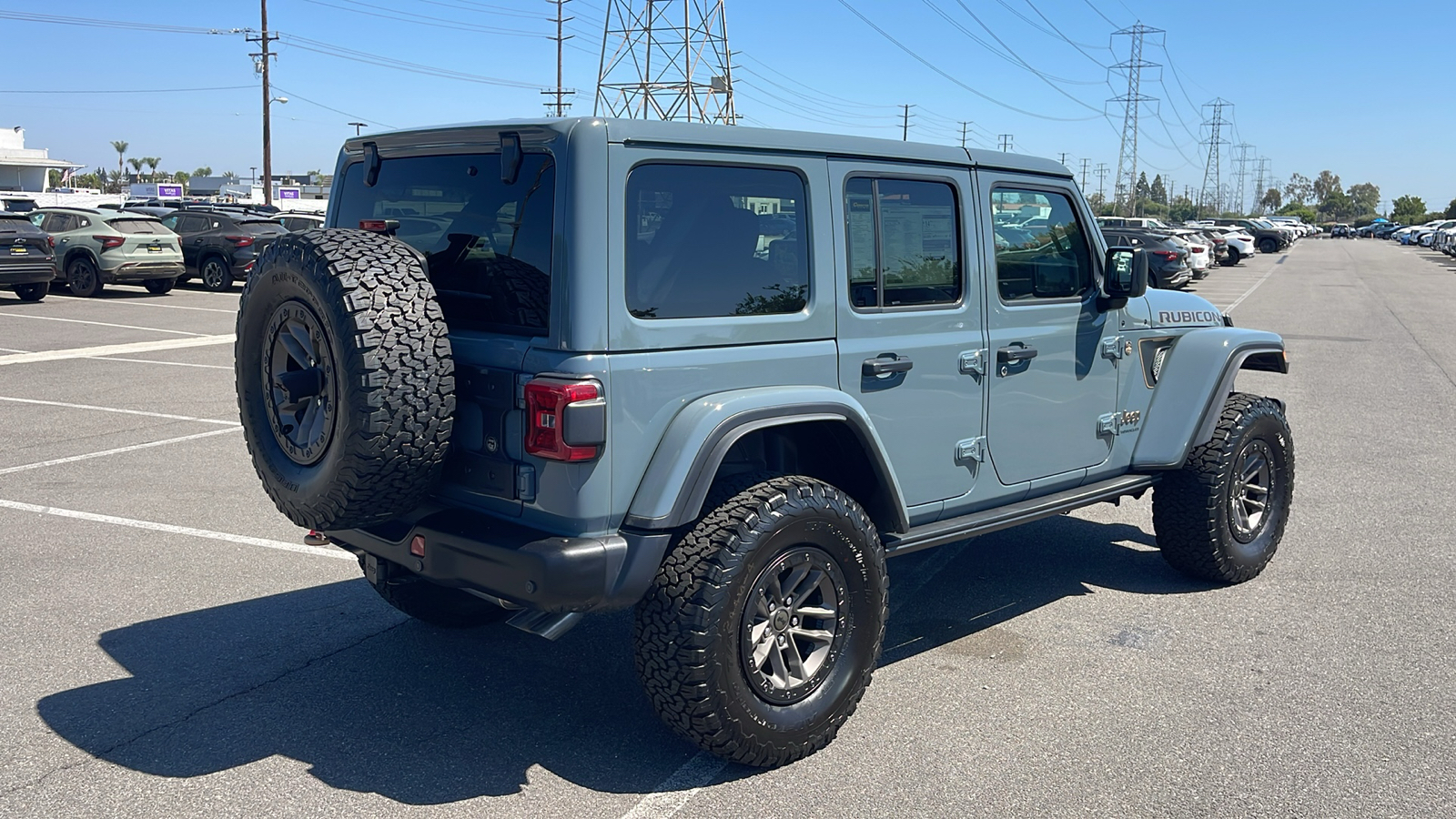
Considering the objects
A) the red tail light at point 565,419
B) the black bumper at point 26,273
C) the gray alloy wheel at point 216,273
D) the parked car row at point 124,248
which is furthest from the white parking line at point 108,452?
the gray alloy wheel at point 216,273

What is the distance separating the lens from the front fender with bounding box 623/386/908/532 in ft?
11.5

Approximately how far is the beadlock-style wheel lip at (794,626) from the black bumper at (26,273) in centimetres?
1888

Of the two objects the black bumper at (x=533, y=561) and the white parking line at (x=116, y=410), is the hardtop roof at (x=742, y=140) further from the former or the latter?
the white parking line at (x=116, y=410)

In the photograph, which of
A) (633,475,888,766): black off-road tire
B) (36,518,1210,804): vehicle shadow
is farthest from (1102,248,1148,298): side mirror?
(633,475,888,766): black off-road tire

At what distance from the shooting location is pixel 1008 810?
3504mm

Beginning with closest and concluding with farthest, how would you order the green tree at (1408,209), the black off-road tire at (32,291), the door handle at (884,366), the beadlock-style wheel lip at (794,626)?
the beadlock-style wheel lip at (794,626)
the door handle at (884,366)
the black off-road tire at (32,291)
the green tree at (1408,209)

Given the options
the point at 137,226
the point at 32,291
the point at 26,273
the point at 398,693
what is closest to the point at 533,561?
the point at 398,693

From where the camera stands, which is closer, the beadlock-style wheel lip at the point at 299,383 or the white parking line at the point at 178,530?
the beadlock-style wheel lip at the point at 299,383

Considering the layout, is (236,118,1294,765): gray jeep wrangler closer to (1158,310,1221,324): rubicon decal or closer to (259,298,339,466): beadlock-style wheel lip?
(259,298,339,466): beadlock-style wheel lip

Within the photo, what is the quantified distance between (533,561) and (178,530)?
13.1 ft

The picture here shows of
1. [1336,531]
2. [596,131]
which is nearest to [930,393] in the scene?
[596,131]

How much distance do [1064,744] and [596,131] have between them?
100 inches

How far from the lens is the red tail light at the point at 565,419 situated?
3.35 metres

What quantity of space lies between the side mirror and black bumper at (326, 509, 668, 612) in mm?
2604
